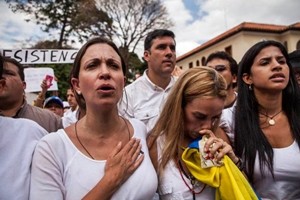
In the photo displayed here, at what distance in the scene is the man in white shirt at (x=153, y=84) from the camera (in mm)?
3688

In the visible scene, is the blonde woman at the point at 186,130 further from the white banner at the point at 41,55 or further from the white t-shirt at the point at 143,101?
the white banner at the point at 41,55

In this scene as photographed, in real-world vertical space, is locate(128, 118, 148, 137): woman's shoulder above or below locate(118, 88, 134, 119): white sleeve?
below

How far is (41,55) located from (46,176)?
15.5 ft

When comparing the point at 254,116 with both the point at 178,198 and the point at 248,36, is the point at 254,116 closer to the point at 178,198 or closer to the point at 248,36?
the point at 178,198

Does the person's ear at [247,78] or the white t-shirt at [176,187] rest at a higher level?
the person's ear at [247,78]

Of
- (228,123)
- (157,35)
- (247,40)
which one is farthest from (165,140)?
(247,40)

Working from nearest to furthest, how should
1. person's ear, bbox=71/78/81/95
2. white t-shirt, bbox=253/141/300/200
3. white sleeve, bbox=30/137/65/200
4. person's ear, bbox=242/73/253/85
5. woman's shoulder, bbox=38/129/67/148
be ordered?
white sleeve, bbox=30/137/65/200, woman's shoulder, bbox=38/129/67/148, person's ear, bbox=71/78/81/95, white t-shirt, bbox=253/141/300/200, person's ear, bbox=242/73/253/85

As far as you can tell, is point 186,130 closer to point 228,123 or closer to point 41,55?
point 228,123

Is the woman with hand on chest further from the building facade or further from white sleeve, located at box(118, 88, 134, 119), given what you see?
the building facade

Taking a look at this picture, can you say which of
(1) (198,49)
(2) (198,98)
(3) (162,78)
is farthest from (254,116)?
(1) (198,49)

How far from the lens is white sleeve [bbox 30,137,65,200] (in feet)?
5.30

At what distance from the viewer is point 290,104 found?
2.61 m

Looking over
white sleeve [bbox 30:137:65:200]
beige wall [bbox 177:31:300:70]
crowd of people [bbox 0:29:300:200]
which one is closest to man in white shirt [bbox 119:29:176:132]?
crowd of people [bbox 0:29:300:200]

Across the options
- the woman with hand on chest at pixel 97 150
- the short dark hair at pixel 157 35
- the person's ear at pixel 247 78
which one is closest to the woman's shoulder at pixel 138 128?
the woman with hand on chest at pixel 97 150
